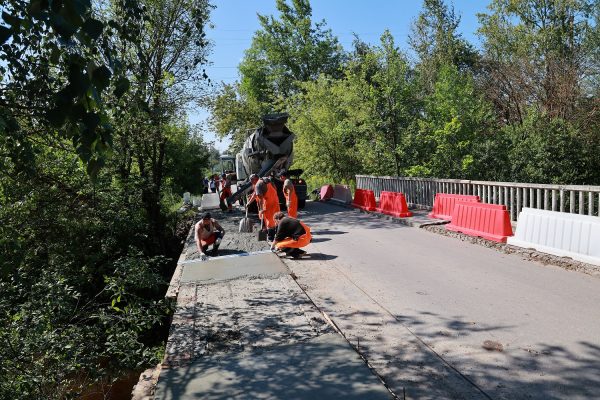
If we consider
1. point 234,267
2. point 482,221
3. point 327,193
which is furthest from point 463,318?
point 327,193

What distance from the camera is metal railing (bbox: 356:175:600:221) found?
10314 mm

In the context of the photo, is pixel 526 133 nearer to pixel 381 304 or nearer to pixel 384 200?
pixel 384 200

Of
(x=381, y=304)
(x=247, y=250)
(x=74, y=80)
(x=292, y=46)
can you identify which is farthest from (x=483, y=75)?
(x=74, y=80)

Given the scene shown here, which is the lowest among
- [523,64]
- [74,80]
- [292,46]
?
[74,80]

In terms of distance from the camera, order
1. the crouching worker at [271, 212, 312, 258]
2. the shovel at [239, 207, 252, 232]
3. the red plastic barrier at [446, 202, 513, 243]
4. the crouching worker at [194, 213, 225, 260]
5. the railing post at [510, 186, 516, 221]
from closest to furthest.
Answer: the crouching worker at [271, 212, 312, 258], the red plastic barrier at [446, 202, 513, 243], the crouching worker at [194, 213, 225, 260], the railing post at [510, 186, 516, 221], the shovel at [239, 207, 252, 232]

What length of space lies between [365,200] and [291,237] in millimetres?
8213

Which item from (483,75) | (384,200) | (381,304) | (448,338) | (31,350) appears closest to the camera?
(31,350)

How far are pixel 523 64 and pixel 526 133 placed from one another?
8.39m

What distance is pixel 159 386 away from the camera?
442 centimetres

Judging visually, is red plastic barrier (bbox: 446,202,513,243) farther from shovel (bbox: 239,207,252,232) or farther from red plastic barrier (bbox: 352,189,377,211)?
shovel (bbox: 239,207,252,232)

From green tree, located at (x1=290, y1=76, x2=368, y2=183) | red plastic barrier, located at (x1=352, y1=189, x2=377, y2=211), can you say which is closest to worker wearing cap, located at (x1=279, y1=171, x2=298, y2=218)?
red plastic barrier, located at (x1=352, y1=189, x2=377, y2=211)

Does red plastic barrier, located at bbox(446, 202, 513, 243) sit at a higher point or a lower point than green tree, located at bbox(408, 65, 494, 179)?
lower

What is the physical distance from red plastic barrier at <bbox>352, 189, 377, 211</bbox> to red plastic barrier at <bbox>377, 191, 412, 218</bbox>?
0.52 metres

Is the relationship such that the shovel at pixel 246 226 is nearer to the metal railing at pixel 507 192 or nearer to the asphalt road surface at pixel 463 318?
the asphalt road surface at pixel 463 318
